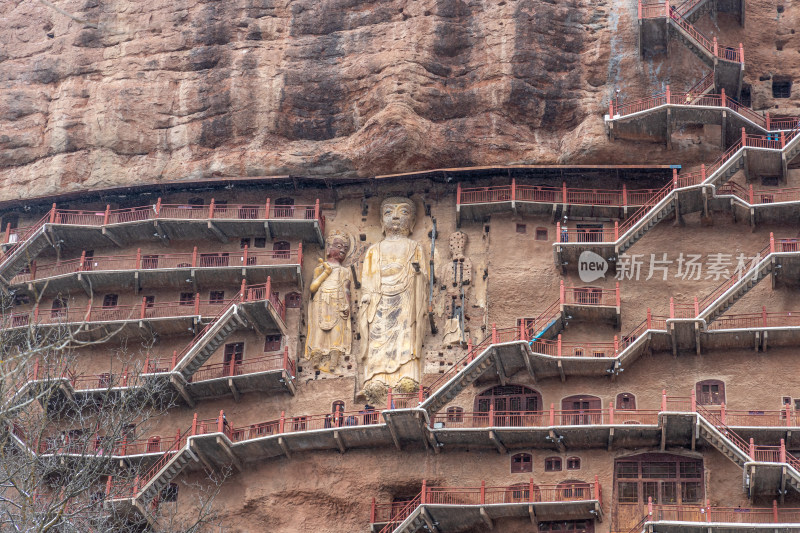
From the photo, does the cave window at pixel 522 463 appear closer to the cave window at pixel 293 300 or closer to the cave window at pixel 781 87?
the cave window at pixel 293 300

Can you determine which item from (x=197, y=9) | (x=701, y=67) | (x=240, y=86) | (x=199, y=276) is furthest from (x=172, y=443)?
(x=701, y=67)

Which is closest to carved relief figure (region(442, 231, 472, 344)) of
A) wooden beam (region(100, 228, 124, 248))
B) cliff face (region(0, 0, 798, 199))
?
cliff face (region(0, 0, 798, 199))

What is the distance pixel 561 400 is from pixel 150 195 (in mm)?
17655

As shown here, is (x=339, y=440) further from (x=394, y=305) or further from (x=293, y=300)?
(x=293, y=300)

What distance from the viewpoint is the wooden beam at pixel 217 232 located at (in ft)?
179

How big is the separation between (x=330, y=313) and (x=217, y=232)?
17.6 ft

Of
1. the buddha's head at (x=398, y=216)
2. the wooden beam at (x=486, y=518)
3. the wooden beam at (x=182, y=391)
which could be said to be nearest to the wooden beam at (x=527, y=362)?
the wooden beam at (x=486, y=518)

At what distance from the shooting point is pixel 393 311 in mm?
52250

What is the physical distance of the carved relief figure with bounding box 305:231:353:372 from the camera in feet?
172

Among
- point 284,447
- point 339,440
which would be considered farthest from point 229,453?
point 339,440

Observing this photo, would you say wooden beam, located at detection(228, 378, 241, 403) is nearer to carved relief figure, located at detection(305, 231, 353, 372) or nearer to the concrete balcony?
carved relief figure, located at detection(305, 231, 353, 372)

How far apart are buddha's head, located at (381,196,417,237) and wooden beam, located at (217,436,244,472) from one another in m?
10.1

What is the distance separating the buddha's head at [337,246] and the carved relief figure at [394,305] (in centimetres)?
105

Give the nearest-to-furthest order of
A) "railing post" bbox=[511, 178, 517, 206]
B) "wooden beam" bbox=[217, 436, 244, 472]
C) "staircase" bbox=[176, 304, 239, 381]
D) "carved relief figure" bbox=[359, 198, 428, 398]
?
"wooden beam" bbox=[217, 436, 244, 472] < "carved relief figure" bbox=[359, 198, 428, 398] < "staircase" bbox=[176, 304, 239, 381] < "railing post" bbox=[511, 178, 517, 206]
